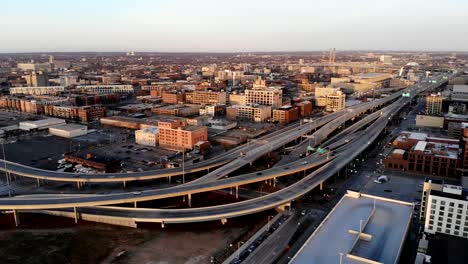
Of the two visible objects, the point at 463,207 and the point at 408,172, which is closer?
the point at 463,207

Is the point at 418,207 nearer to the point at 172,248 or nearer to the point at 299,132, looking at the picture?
the point at 172,248

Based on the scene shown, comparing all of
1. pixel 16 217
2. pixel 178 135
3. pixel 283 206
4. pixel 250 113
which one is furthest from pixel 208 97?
pixel 16 217

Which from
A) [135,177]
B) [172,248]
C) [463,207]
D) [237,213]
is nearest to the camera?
[463,207]

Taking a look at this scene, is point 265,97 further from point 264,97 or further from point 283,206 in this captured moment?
point 283,206

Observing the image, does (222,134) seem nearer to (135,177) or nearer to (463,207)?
(135,177)

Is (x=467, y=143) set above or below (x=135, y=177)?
above

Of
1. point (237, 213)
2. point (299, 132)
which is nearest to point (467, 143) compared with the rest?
point (299, 132)

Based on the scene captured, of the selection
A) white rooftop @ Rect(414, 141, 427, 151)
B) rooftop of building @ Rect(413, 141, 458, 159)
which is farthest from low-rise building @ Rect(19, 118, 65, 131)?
rooftop of building @ Rect(413, 141, 458, 159)

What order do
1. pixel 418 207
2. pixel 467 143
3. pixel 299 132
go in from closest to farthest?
pixel 418 207, pixel 467 143, pixel 299 132

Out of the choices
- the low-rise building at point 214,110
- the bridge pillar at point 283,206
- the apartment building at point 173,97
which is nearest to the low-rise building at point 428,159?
the bridge pillar at point 283,206
